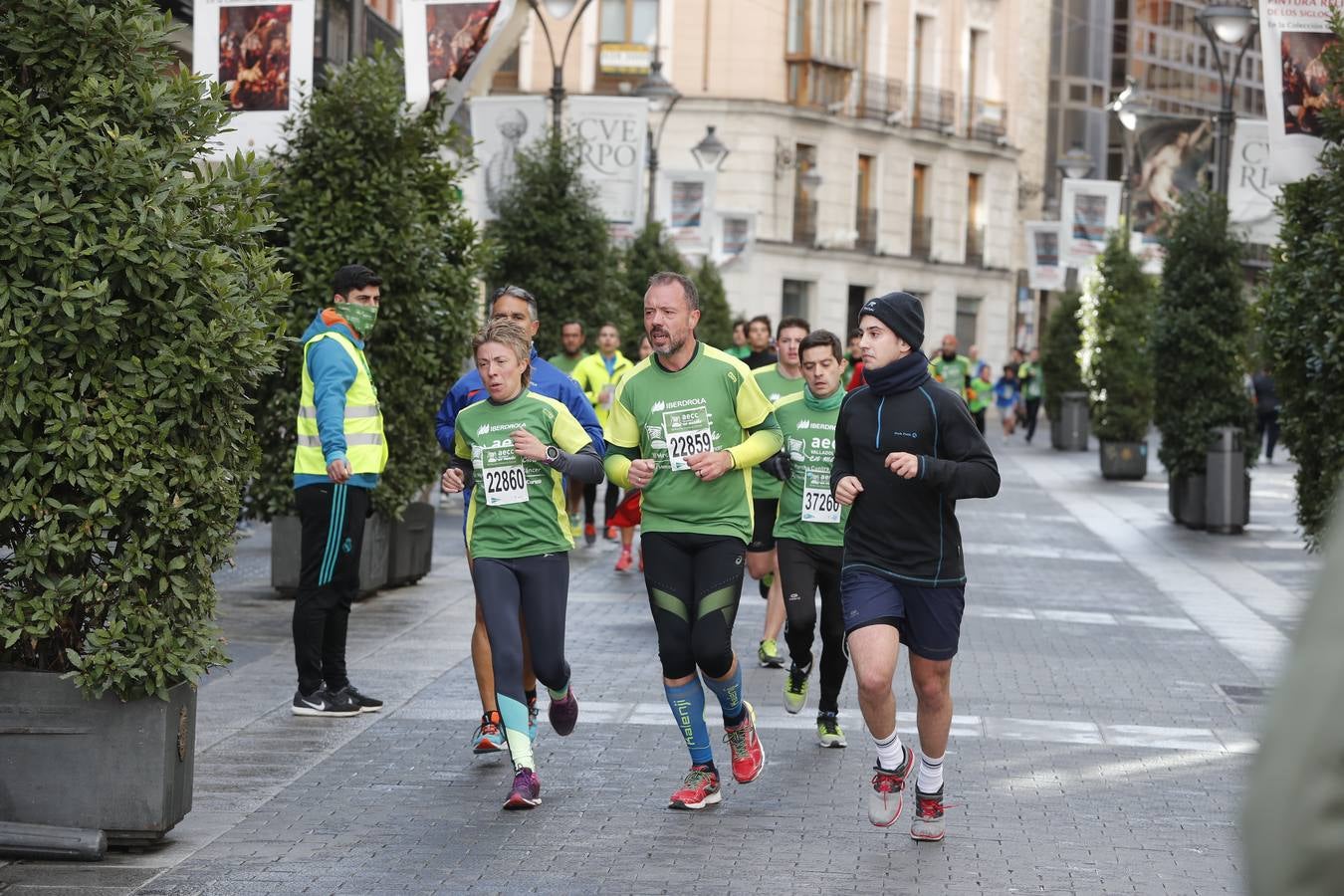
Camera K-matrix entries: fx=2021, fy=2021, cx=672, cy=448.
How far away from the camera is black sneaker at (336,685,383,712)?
31.0ft

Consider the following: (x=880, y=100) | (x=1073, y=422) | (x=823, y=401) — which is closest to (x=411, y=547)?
(x=823, y=401)

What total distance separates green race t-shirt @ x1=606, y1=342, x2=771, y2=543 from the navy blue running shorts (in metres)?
0.77

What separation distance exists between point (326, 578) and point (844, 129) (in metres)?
50.9

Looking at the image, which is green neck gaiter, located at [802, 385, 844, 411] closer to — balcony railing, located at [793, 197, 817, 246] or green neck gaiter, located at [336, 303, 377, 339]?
green neck gaiter, located at [336, 303, 377, 339]

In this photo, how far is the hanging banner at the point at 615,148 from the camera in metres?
26.1

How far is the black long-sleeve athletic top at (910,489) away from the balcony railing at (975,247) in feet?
190

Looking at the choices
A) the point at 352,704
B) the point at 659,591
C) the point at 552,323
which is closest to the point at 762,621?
the point at 352,704

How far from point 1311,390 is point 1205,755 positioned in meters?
4.95

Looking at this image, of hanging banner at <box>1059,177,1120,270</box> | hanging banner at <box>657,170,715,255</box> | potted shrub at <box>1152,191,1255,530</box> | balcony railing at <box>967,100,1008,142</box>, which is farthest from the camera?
balcony railing at <box>967,100,1008,142</box>

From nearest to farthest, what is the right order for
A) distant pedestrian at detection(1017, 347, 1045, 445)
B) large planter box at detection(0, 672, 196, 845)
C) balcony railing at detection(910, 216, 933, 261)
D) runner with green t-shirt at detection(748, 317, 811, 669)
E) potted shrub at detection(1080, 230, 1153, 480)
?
large planter box at detection(0, 672, 196, 845) < runner with green t-shirt at detection(748, 317, 811, 669) < potted shrub at detection(1080, 230, 1153, 480) < distant pedestrian at detection(1017, 347, 1045, 445) < balcony railing at detection(910, 216, 933, 261)

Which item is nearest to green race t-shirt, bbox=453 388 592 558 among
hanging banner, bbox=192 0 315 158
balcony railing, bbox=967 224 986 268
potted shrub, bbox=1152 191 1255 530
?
hanging banner, bbox=192 0 315 158

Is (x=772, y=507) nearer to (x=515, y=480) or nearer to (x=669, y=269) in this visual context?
(x=515, y=480)

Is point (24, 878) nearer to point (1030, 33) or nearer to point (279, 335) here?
point (279, 335)

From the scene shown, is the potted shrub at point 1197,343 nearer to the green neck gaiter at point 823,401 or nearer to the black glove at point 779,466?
the green neck gaiter at point 823,401
